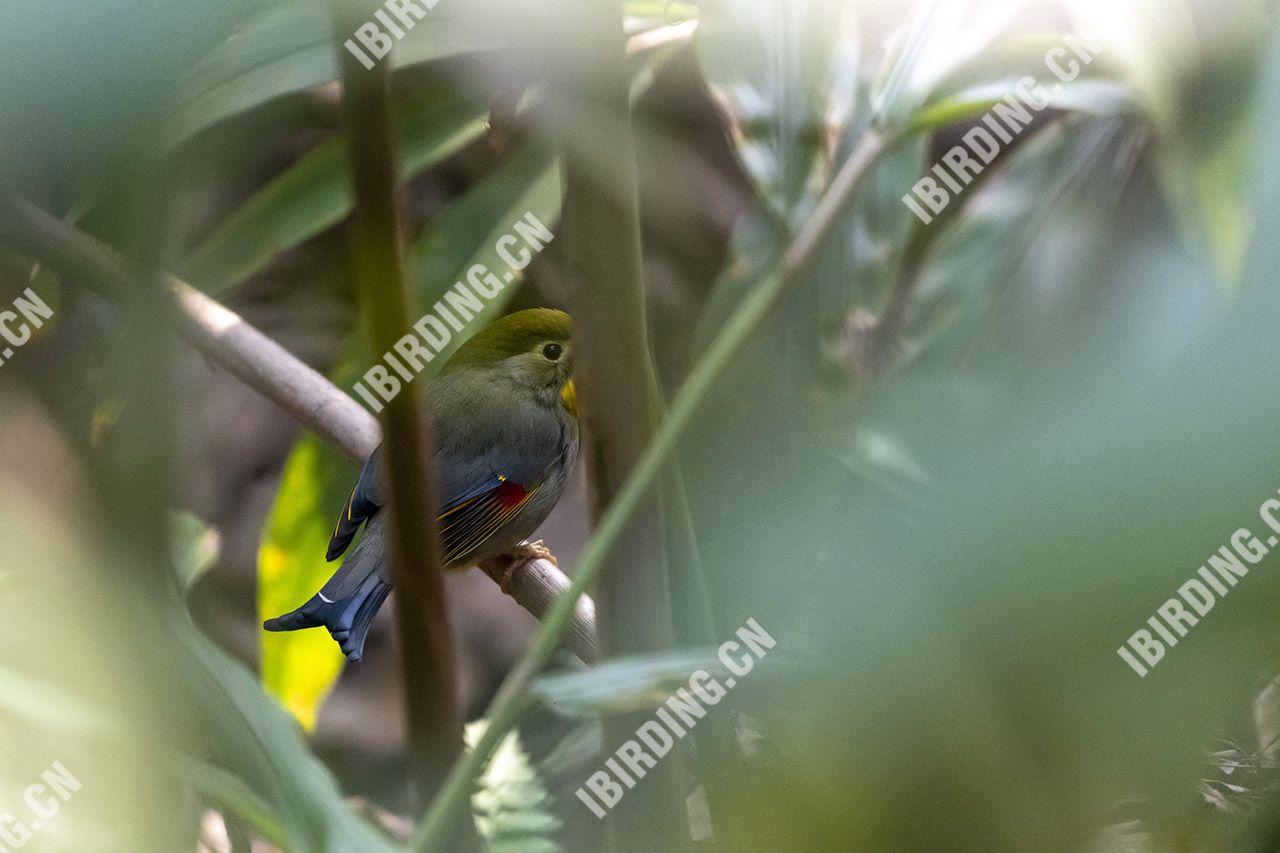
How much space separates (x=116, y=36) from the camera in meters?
0.24

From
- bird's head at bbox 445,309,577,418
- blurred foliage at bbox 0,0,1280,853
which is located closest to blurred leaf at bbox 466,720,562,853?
blurred foliage at bbox 0,0,1280,853

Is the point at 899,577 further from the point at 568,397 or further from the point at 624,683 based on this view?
the point at 568,397

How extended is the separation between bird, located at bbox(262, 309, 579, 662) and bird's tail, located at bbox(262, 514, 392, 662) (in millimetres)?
60

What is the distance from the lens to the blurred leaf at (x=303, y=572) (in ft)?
4.89

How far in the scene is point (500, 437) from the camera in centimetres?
166

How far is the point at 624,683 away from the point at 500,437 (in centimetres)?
110

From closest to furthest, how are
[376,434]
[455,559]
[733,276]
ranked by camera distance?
[376,434]
[455,559]
[733,276]

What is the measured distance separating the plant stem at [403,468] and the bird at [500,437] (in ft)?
Answer: 2.59

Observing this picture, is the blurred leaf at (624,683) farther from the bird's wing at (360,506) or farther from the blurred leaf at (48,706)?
the bird's wing at (360,506)

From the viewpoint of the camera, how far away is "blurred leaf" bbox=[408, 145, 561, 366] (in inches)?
62.7

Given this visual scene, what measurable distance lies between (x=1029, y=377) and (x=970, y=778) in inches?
3.6

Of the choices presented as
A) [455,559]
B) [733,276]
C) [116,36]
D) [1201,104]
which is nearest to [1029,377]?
[116,36]

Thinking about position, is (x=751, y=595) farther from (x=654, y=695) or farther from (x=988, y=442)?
(x=654, y=695)

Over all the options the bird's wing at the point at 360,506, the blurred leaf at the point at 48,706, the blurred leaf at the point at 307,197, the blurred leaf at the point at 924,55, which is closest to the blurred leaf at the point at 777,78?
the blurred leaf at the point at 924,55
